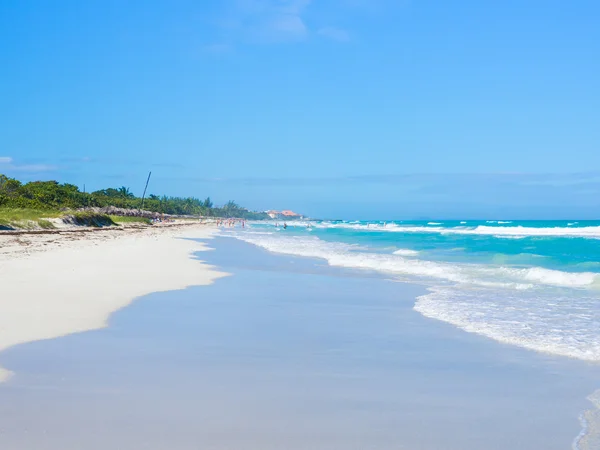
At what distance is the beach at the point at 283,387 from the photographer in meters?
3.84

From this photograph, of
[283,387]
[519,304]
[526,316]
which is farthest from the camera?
[519,304]

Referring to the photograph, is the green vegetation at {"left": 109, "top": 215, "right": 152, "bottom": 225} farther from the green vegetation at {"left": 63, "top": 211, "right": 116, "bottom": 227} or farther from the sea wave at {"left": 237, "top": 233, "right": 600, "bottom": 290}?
the sea wave at {"left": 237, "top": 233, "right": 600, "bottom": 290}

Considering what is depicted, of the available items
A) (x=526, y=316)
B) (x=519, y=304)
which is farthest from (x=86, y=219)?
(x=526, y=316)

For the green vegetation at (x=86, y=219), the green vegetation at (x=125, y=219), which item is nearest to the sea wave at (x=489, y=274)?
the green vegetation at (x=86, y=219)

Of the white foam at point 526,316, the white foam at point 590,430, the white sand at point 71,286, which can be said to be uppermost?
the white sand at point 71,286

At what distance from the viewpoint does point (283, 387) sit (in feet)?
16.4

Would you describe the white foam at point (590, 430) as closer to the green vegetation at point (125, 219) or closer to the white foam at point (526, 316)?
the white foam at point (526, 316)

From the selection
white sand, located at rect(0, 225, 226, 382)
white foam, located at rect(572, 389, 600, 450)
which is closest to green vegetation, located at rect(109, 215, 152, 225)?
white sand, located at rect(0, 225, 226, 382)

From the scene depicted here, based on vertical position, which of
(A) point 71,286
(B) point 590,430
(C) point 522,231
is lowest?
(B) point 590,430

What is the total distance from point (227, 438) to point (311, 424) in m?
0.66

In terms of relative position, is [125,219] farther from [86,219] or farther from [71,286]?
[71,286]

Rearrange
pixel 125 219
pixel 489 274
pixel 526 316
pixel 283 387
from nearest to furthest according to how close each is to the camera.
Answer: pixel 283 387 → pixel 526 316 → pixel 489 274 → pixel 125 219

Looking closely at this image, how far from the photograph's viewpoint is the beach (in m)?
3.84

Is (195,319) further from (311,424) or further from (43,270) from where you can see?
(43,270)
